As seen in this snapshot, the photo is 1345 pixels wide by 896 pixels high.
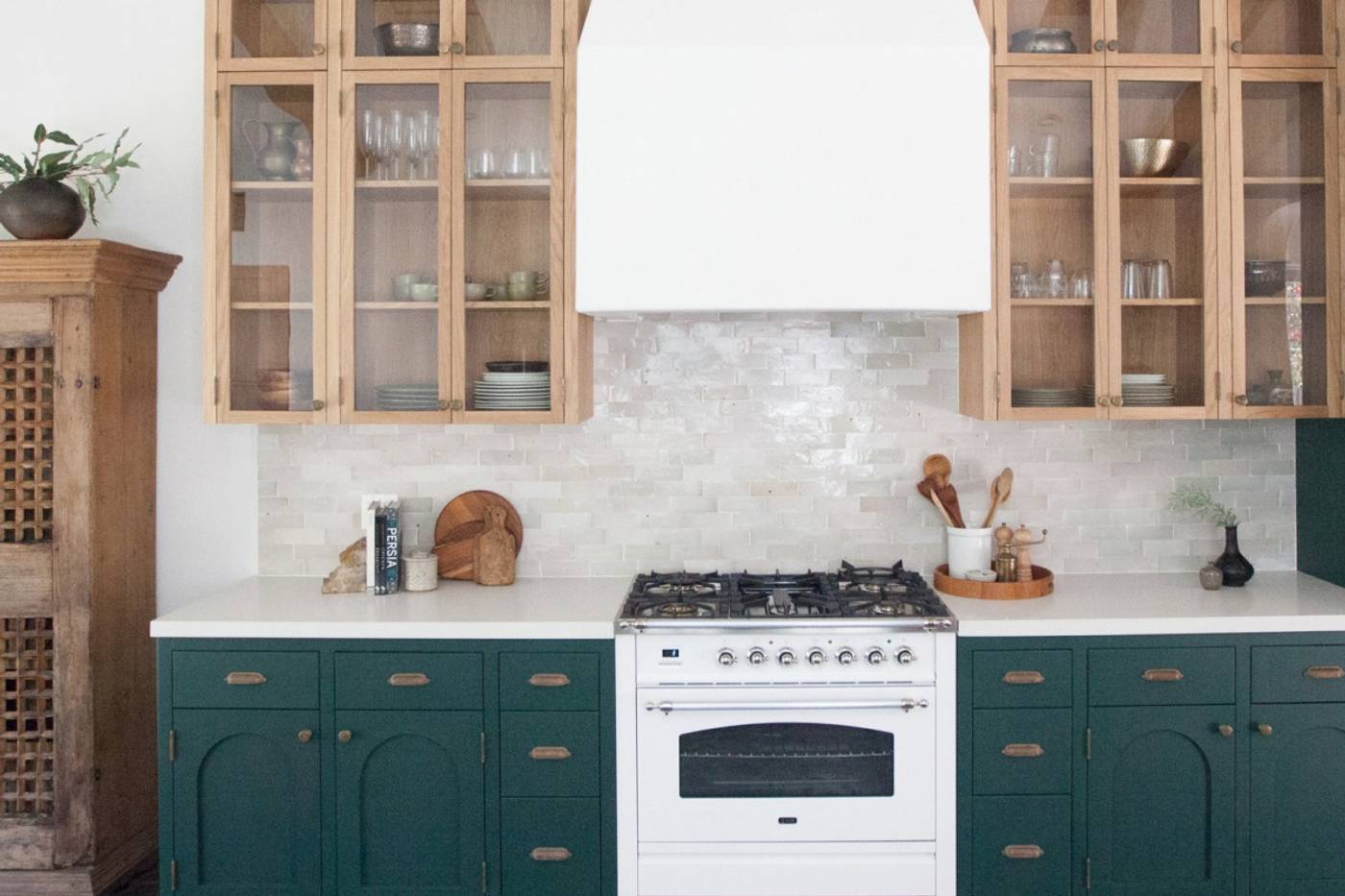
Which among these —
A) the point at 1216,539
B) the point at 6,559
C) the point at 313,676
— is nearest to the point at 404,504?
the point at 313,676

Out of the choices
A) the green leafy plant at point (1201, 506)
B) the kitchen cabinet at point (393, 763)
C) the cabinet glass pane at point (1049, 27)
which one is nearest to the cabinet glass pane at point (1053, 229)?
the cabinet glass pane at point (1049, 27)

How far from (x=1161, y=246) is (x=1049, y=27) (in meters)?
0.74

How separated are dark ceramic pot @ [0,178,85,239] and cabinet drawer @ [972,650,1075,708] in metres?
2.98

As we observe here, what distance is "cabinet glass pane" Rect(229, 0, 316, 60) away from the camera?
3.35 metres

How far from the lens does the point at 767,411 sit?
3742mm

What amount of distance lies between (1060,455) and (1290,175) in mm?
1085

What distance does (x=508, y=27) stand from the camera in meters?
3.36

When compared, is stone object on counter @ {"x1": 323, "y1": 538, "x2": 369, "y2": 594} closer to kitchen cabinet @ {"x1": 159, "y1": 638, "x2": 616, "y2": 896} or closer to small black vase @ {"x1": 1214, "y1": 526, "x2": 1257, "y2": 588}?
kitchen cabinet @ {"x1": 159, "y1": 638, "x2": 616, "y2": 896}

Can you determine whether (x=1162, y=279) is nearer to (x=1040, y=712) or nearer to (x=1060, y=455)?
(x=1060, y=455)

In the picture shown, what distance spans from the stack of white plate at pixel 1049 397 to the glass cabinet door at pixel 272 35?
2333 mm

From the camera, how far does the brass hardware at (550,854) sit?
3096mm

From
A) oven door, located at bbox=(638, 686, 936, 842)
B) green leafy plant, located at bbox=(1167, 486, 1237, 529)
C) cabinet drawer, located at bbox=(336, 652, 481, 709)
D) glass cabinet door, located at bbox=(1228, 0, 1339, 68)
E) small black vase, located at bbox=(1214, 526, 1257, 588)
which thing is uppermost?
glass cabinet door, located at bbox=(1228, 0, 1339, 68)

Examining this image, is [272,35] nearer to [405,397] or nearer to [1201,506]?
[405,397]

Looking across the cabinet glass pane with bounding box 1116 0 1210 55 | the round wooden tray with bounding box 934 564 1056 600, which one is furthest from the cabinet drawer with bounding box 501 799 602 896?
the cabinet glass pane with bounding box 1116 0 1210 55
